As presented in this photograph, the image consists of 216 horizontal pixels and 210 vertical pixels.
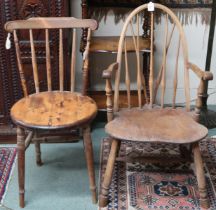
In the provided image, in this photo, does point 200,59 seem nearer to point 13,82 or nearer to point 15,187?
point 13,82

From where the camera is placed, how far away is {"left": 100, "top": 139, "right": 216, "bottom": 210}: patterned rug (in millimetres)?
2041

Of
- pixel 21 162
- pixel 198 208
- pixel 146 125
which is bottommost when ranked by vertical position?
pixel 198 208

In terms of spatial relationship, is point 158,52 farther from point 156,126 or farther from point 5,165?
point 5,165

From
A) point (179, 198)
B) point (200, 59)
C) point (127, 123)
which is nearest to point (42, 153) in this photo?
point (127, 123)

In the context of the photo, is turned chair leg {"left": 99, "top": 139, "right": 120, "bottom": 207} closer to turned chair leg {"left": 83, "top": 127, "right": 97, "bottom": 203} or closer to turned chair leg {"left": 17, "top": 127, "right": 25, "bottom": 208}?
turned chair leg {"left": 83, "top": 127, "right": 97, "bottom": 203}

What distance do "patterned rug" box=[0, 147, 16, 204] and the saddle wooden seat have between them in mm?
786

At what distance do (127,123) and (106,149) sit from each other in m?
0.65

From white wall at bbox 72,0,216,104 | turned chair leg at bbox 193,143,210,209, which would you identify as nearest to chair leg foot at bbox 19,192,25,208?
turned chair leg at bbox 193,143,210,209

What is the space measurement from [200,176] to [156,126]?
1.19 ft

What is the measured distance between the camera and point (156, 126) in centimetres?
197

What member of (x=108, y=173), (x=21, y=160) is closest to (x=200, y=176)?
(x=108, y=173)

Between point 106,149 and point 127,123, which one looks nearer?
point 127,123

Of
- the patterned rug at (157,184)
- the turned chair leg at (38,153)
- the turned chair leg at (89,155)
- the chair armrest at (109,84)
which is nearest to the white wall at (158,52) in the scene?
the patterned rug at (157,184)

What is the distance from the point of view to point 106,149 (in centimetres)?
260
